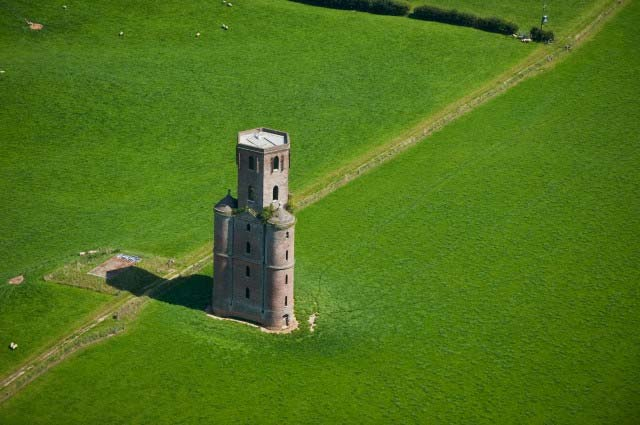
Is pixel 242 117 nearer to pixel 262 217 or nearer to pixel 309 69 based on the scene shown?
pixel 309 69

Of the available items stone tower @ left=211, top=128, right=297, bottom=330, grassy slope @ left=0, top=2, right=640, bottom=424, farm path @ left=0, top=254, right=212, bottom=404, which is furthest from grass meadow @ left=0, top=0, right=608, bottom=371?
stone tower @ left=211, top=128, right=297, bottom=330

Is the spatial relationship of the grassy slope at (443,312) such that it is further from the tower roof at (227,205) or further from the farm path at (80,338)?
the tower roof at (227,205)

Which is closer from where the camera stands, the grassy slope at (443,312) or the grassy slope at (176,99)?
the grassy slope at (443,312)

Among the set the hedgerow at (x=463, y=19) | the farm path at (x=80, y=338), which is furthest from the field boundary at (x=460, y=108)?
the farm path at (x=80, y=338)

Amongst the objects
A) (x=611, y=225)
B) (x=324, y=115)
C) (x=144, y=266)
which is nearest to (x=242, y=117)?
(x=324, y=115)

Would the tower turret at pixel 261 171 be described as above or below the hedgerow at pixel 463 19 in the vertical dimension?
below

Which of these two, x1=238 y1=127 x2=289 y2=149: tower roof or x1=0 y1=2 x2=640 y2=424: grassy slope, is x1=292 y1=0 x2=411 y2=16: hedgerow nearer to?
x1=0 y1=2 x2=640 y2=424: grassy slope
